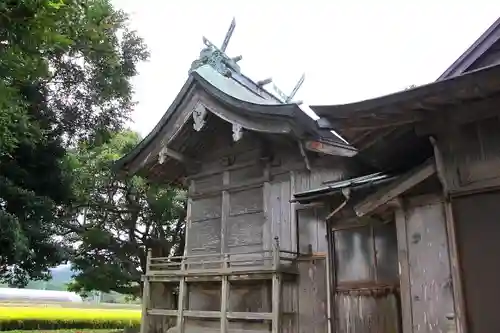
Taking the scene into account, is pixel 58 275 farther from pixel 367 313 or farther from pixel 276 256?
pixel 367 313

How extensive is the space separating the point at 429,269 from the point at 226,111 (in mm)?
6555

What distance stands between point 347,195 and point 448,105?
2.73m

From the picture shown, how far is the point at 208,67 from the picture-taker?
12.3 meters

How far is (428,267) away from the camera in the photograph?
502 cm

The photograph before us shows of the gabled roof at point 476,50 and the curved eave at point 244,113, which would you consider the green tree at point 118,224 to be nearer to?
the curved eave at point 244,113

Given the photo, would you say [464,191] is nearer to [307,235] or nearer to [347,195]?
[347,195]

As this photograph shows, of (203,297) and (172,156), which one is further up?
(172,156)

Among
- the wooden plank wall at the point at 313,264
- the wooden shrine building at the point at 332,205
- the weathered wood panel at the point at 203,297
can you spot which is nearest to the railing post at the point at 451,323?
the wooden shrine building at the point at 332,205

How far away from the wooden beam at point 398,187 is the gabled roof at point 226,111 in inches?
113

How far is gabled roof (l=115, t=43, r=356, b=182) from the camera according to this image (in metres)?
8.95

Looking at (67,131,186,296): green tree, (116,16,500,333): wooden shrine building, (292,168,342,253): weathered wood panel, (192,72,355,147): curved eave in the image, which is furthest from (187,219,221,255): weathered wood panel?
(67,131,186,296): green tree

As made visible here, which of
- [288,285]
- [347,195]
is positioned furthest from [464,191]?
[288,285]

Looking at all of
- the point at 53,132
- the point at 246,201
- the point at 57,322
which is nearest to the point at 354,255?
the point at 246,201

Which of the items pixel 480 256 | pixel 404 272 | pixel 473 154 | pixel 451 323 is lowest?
pixel 451 323
